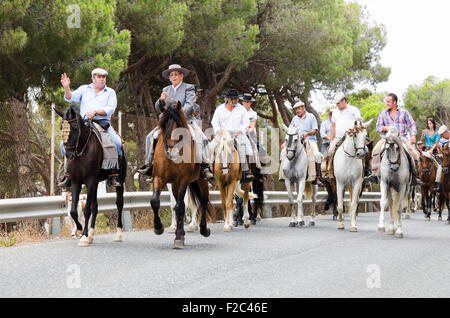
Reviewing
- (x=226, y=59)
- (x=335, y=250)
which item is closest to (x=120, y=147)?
(x=335, y=250)

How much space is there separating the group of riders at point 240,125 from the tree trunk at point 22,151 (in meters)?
4.12

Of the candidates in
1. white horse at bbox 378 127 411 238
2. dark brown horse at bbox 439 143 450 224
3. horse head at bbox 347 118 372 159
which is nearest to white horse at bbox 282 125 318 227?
horse head at bbox 347 118 372 159

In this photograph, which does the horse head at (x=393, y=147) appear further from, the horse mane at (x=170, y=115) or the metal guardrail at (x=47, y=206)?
the metal guardrail at (x=47, y=206)

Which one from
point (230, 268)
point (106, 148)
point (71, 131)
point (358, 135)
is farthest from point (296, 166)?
point (230, 268)

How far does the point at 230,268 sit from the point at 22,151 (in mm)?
9579

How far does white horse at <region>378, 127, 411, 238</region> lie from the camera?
14094 mm

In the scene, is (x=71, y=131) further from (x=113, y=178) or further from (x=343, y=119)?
(x=343, y=119)

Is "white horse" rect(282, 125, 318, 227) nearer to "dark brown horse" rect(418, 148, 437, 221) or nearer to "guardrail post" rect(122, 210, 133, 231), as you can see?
"guardrail post" rect(122, 210, 133, 231)

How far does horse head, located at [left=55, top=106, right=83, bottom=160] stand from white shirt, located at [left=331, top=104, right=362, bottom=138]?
23.7 ft

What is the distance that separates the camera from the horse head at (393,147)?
46.1 ft

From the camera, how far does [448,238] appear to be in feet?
45.4

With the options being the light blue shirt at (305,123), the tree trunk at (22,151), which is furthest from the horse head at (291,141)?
the tree trunk at (22,151)
